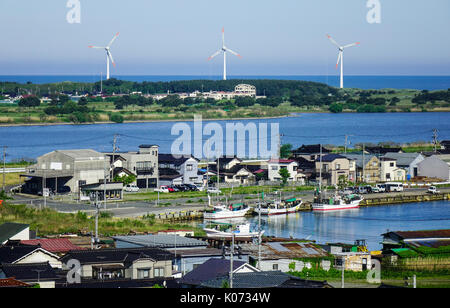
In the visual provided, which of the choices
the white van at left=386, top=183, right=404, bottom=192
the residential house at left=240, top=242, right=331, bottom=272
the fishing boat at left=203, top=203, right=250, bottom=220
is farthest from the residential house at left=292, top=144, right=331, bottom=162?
the residential house at left=240, top=242, right=331, bottom=272

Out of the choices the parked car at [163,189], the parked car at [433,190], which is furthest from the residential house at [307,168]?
the parked car at [163,189]

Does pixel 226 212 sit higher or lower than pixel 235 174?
lower

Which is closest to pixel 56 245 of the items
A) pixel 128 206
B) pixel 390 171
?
pixel 128 206

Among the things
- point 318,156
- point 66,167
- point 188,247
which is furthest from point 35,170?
point 188,247

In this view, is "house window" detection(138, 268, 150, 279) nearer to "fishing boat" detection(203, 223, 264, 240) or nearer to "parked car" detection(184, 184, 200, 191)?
"fishing boat" detection(203, 223, 264, 240)

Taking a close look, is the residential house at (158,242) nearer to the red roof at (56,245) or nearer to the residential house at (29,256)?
the red roof at (56,245)

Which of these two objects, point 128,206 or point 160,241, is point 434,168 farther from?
point 160,241
